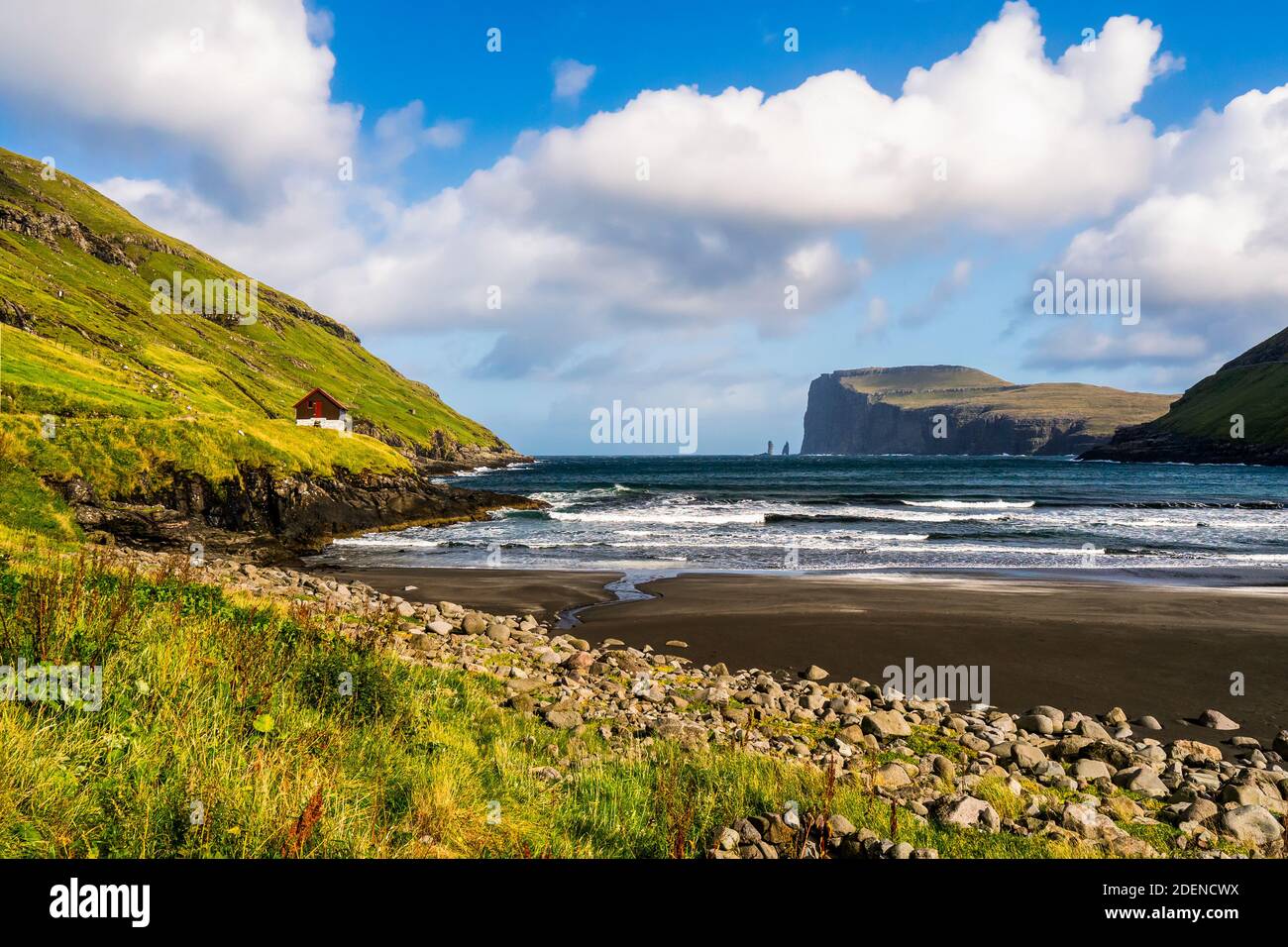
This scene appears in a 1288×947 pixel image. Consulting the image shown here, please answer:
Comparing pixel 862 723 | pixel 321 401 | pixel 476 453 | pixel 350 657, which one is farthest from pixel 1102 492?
pixel 476 453

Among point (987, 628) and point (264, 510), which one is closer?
point (987, 628)

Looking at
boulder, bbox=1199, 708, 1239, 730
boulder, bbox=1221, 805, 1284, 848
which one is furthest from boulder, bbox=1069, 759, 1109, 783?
boulder, bbox=1199, 708, 1239, 730

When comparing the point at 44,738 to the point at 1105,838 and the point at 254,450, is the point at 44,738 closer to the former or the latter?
the point at 1105,838

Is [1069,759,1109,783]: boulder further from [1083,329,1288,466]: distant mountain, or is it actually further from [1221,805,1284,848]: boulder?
[1083,329,1288,466]: distant mountain

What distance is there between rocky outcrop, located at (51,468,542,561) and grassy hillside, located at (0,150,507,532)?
3.30ft

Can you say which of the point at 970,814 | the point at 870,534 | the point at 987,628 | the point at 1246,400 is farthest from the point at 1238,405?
the point at 970,814

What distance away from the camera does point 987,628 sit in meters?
17.3

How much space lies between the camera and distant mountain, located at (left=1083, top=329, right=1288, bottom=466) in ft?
429

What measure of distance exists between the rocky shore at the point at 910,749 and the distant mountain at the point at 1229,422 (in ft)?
481

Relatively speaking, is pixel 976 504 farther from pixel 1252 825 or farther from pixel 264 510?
pixel 1252 825

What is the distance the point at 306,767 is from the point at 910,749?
303 inches

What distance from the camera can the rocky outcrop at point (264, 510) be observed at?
1105 inches

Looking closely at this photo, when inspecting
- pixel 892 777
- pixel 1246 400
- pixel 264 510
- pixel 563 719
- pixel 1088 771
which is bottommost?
pixel 1088 771
